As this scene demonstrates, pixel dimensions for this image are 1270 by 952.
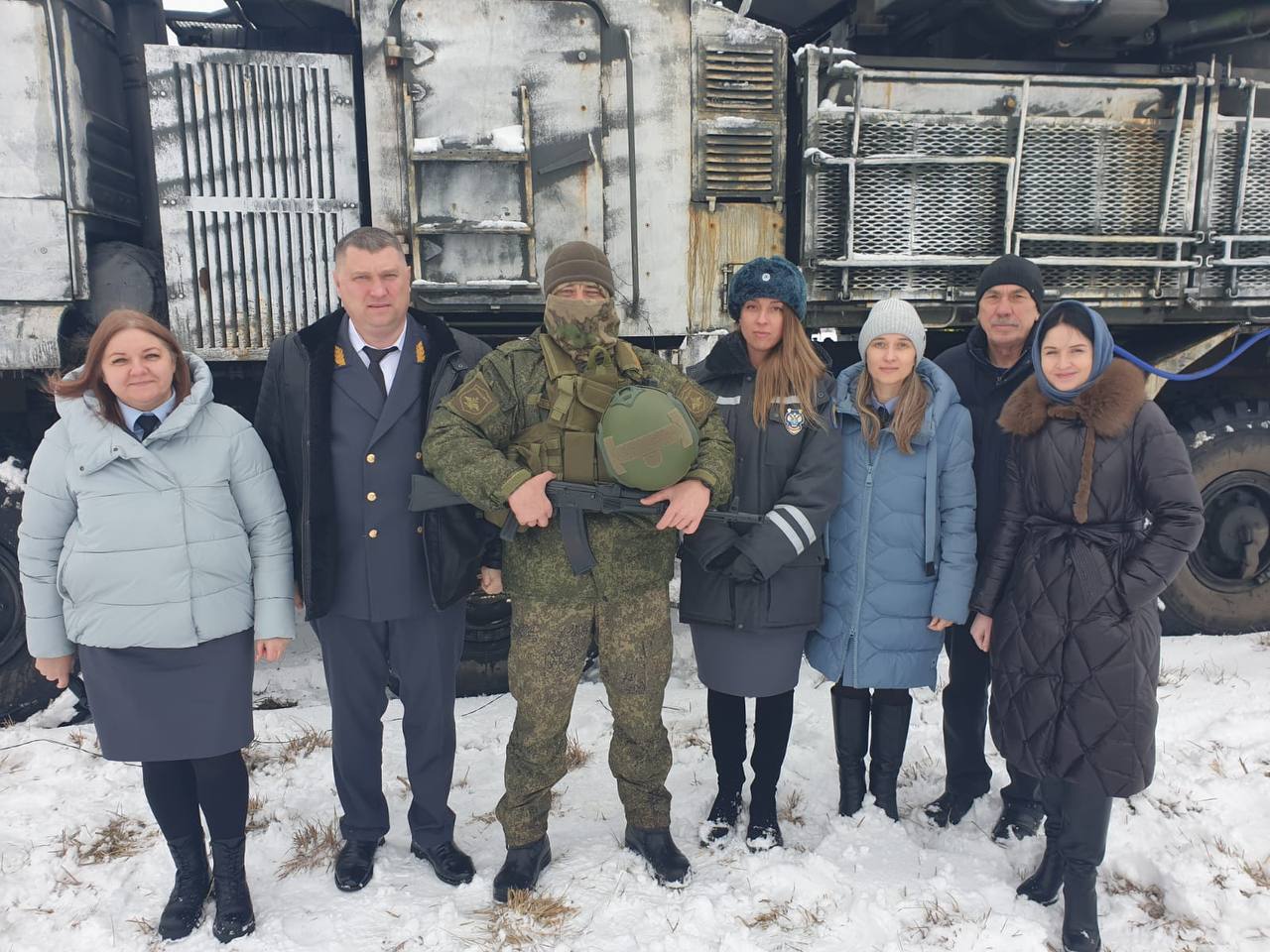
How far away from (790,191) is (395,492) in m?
2.39

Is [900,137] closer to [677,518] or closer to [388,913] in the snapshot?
Result: [677,518]

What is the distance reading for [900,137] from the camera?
3.67 meters

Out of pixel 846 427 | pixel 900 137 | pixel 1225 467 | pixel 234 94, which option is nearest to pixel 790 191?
pixel 900 137

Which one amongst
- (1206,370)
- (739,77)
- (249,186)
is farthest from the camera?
(1206,370)

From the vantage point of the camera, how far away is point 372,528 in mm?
2518

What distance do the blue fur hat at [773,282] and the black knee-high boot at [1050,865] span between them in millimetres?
1629

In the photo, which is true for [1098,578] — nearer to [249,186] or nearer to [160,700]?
[160,700]

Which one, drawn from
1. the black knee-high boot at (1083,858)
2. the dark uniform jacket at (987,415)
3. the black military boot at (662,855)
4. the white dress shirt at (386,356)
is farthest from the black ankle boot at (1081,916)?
the white dress shirt at (386,356)

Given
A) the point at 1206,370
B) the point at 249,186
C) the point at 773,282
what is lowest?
the point at 1206,370

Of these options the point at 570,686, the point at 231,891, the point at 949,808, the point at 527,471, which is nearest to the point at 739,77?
the point at 527,471

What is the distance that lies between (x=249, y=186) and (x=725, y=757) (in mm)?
2899

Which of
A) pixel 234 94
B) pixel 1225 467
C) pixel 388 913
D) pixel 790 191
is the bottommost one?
pixel 388 913

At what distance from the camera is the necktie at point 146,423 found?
228 cm

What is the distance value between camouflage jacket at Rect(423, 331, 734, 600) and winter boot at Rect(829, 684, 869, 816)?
843 mm
